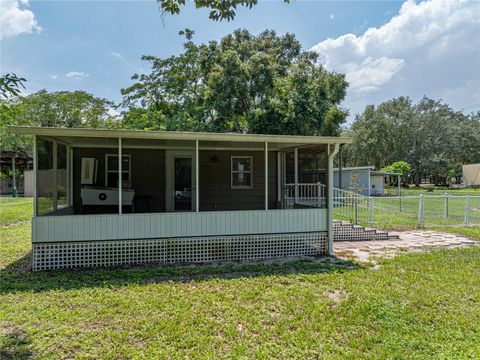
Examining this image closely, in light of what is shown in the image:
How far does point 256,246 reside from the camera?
6.69 metres

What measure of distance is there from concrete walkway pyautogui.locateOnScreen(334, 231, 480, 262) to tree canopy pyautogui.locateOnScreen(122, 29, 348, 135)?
7.91 meters

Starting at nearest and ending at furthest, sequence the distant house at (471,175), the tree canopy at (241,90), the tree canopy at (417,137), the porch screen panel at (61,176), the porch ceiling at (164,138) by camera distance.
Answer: the porch ceiling at (164,138), the porch screen panel at (61,176), the tree canopy at (241,90), the distant house at (471,175), the tree canopy at (417,137)

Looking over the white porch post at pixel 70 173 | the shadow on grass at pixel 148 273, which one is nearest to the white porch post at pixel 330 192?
the shadow on grass at pixel 148 273

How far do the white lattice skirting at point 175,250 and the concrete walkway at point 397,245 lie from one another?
2.57 ft

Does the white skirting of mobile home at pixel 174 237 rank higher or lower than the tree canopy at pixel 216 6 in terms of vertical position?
lower

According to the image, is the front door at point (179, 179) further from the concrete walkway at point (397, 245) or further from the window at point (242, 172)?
the concrete walkway at point (397, 245)

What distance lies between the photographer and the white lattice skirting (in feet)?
19.0

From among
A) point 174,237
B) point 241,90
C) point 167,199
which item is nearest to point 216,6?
point 174,237

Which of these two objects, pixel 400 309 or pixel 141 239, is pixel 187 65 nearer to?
pixel 141 239

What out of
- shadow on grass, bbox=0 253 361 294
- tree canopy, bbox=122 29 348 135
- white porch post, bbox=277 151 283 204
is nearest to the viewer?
shadow on grass, bbox=0 253 361 294

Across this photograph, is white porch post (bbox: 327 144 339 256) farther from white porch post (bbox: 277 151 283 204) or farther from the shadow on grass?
white porch post (bbox: 277 151 283 204)

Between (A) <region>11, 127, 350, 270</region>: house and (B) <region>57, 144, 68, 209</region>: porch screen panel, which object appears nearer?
(A) <region>11, 127, 350, 270</region>: house

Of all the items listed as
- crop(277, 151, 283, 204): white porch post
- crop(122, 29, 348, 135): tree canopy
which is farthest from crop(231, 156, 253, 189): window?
crop(122, 29, 348, 135): tree canopy

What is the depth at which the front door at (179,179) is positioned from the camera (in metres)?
8.91
